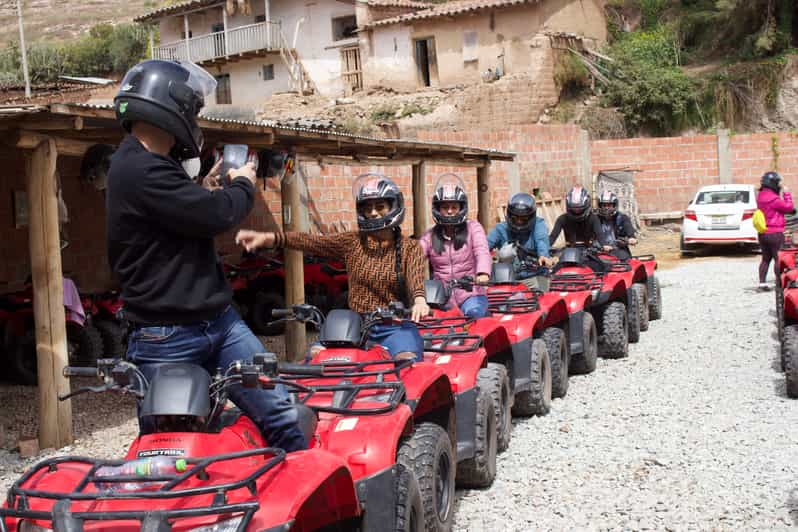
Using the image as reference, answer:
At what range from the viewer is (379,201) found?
5617 mm

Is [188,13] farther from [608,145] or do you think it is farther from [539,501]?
[539,501]

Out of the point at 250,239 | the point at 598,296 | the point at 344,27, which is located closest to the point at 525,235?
the point at 598,296

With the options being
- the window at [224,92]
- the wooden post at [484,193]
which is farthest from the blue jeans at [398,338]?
the window at [224,92]

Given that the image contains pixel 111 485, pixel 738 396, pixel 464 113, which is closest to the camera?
pixel 111 485

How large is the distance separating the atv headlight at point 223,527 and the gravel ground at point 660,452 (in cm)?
283

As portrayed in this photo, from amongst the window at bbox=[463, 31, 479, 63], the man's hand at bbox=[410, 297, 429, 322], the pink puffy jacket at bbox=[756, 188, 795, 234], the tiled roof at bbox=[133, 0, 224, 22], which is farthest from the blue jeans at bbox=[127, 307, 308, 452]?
the tiled roof at bbox=[133, 0, 224, 22]

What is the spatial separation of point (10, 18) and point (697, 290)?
83781mm

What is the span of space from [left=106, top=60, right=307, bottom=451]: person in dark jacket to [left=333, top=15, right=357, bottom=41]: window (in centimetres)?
3861

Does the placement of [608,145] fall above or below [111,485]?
above

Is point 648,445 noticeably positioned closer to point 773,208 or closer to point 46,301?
point 46,301

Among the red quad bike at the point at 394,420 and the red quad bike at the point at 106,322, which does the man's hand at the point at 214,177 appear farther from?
the red quad bike at the point at 106,322

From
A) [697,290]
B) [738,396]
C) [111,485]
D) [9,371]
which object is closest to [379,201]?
[111,485]

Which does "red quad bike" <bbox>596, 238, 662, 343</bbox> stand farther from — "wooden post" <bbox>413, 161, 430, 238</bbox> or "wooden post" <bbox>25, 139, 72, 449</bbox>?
"wooden post" <bbox>25, 139, 72, 449</bbox>

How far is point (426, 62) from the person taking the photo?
1474 inches
